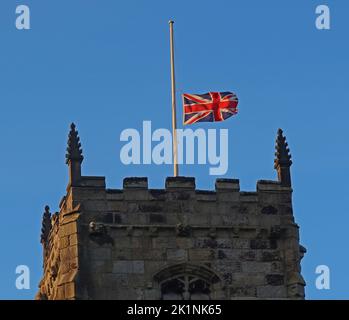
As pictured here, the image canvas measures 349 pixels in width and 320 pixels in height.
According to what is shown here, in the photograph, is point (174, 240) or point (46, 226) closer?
point (174, 240)

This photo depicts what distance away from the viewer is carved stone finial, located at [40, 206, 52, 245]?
332 ft

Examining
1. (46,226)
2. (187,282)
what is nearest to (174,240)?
(187,282)

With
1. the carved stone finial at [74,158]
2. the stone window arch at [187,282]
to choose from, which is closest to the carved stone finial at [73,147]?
the carved stone finial at [74,158]

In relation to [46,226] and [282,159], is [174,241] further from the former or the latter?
[46,226]

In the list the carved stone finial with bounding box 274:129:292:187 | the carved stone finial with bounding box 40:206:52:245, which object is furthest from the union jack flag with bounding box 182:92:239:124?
the carved stone finial with bounding box 40:206:52:245

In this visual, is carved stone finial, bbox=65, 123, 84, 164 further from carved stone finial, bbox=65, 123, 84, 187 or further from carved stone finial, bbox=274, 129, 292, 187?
carved stone finial, bbox=274, 129, 292, 187

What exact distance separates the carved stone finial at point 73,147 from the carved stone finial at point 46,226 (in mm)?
7226

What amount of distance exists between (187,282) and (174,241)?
1623mm

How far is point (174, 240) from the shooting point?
9350 cm

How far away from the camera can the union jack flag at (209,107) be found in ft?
315

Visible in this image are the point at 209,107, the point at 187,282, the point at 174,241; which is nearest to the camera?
the point at 187,282

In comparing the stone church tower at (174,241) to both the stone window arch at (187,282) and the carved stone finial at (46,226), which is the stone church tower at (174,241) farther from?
the carved stone finial at (46,226)
